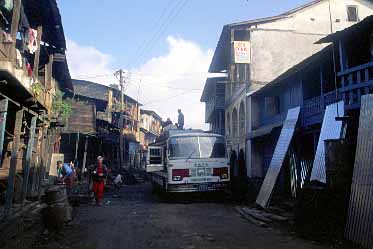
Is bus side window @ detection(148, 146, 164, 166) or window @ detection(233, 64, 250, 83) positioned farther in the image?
window @ detection(233, 64, 250, 83)

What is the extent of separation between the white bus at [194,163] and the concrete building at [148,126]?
3552cm

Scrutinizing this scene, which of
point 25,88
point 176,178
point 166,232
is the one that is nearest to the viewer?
Answer: point 166,232

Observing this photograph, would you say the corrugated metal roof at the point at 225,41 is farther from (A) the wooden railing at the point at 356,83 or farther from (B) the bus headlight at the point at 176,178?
(A) the wooden railing at the point at 356,83

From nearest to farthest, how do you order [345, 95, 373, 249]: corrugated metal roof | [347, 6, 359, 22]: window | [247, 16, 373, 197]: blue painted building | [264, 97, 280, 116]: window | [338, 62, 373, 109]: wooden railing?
1. [345, 95, 373, 249]: corrugated metal roof
2. [338, 62, 373, 109]: wooden railing
3. [247, 16, 373, 197]: blue painted building
4. [264, 97, 280, 116]: window
5. [347, 6, 359, 22]: window

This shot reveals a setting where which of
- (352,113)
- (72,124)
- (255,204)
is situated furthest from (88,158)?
(352,113)

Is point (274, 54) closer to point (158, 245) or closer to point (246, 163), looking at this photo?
point (246, 163)

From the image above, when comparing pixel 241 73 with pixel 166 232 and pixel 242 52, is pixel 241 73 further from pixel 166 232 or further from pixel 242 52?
pixel 166 232

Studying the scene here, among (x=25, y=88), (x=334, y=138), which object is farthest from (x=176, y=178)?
(x=25, y=88)

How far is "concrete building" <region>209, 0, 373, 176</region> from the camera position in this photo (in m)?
19.8

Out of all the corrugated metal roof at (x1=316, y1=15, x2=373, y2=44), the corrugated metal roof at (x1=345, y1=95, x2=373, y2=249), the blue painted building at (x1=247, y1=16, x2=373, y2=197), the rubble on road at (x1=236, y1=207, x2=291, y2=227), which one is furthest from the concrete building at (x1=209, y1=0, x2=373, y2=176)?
the corrugated metal roof at (x1=345, y1=95, x2=373, y2=249)

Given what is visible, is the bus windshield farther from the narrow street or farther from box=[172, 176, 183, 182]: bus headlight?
the narrow street

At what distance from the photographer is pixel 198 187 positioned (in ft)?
43.2

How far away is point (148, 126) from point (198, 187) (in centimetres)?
4058

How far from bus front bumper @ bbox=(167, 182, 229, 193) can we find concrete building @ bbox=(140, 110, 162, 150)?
36240 mm
